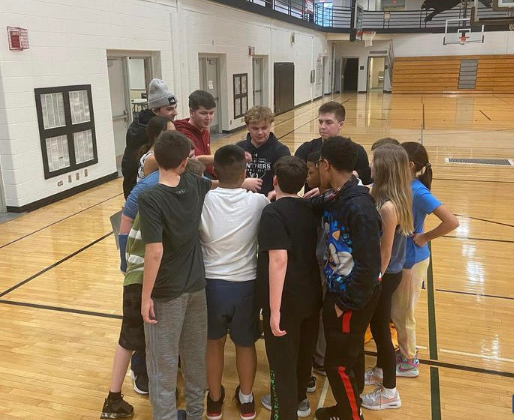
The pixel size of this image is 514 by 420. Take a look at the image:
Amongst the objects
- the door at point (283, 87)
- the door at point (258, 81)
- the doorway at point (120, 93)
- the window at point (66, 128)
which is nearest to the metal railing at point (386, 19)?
the door at point (283, 87)

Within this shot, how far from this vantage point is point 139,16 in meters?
8.66

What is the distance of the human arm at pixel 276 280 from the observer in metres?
2.02

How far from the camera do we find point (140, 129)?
122 inches

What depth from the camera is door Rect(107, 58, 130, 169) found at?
8.55 meters

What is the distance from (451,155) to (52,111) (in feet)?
25.7

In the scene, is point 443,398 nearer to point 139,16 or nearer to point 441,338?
point 441,338

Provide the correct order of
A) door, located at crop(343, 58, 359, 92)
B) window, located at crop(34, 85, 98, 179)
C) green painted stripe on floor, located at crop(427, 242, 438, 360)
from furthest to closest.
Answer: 1. door, located at crop(343, 58, 359, 92)
2. window, located at crop(34, 85, 98, 179)
3. green painted stripe on floor, located at crop(427, 242, 438, 360)

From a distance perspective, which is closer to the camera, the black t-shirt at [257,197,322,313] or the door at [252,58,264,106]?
the black t-shirt at [257,197,322,313]

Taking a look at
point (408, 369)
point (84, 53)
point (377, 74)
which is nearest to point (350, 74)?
point (377, 74)

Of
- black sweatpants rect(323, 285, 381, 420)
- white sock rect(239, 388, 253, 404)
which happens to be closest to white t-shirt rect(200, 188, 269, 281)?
black sweatpants rect(323, 285, 381, 420)

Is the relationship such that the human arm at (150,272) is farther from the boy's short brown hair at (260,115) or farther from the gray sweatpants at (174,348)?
the boy's short brown hair at (260,115)

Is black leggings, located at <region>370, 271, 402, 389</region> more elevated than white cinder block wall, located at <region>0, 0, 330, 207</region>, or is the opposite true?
white cinder block wall, located at <region>0, 0, 330, 207</region>

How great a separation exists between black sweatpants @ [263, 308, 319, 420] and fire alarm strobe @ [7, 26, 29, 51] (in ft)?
18.2

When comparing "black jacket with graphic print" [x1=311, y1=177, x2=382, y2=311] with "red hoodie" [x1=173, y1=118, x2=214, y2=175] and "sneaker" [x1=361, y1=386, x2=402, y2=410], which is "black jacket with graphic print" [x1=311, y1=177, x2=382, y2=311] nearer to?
"sneaker" [x1=361, y1=386, x2=402, y2=410]
